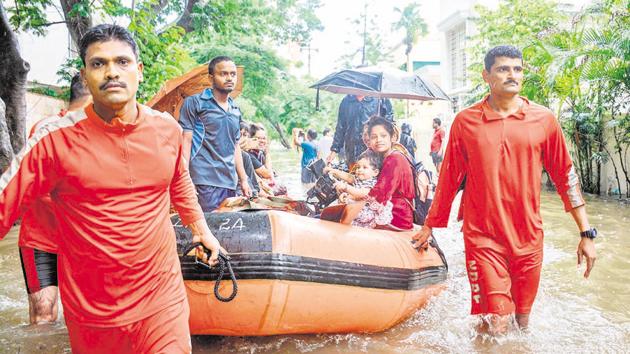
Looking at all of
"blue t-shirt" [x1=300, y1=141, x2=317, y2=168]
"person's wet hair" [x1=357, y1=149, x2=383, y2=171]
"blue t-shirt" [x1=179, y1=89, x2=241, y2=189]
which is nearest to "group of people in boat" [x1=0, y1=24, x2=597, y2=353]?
"person's wet hair" [x1=357, y1=149, x2=383, y2=171]

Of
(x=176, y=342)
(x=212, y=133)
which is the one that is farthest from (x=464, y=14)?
(x=176, y=342)

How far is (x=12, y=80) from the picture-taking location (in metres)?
8.84

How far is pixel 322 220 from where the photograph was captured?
162 inches

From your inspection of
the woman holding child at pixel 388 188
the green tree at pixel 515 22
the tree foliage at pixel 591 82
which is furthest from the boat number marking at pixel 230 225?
the green tree at pixel 515 22

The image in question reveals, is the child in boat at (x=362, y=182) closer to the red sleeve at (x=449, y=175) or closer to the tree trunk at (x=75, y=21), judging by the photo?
the red sleeve at (x=449, y=175)

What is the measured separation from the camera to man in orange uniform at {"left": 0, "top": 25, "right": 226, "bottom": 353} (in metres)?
2.19

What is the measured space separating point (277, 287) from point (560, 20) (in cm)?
1404

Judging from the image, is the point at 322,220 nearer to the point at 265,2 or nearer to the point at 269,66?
the point at 265,2

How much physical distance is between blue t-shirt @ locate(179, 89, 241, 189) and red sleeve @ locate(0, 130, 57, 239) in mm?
2588

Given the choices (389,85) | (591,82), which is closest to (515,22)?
(591,82)

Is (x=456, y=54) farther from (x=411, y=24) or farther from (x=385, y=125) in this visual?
(x=385, y=125)

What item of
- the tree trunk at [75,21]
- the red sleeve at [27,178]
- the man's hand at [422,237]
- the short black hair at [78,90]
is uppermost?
the tree trunk at [75,21]

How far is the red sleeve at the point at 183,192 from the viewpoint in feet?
8.46

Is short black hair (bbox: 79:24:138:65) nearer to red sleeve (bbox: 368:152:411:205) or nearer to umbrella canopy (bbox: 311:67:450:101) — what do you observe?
red sleeve (bbox: 368:152:411:205)
